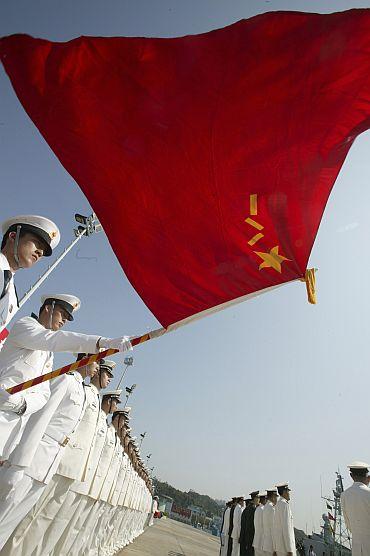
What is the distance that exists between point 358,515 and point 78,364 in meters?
4.87

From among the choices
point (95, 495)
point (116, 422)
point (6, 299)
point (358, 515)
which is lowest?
point (95, 495)

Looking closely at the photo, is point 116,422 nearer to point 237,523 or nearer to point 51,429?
point 51,429

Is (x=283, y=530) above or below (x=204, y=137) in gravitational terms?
below

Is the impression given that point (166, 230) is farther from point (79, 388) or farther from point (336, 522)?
point (336, 522)

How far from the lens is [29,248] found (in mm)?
2344

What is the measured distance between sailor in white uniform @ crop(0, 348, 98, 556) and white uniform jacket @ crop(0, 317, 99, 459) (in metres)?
0.42

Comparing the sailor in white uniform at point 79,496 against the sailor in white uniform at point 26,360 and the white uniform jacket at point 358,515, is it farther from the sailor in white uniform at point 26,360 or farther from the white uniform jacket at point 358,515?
the white uniform jacket at point 358,515

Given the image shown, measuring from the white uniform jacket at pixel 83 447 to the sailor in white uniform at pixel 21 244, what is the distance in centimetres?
215

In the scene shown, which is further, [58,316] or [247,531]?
[247,531]

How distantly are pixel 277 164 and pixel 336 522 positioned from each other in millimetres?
38119

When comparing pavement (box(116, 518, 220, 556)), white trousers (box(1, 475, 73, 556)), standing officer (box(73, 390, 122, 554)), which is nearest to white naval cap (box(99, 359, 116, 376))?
standing officer (box(73, 390, 122, 554))

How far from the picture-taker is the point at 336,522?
31203 mm

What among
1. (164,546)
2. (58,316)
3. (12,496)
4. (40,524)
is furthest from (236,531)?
(58,316)

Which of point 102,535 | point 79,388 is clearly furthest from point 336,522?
point 79,388
